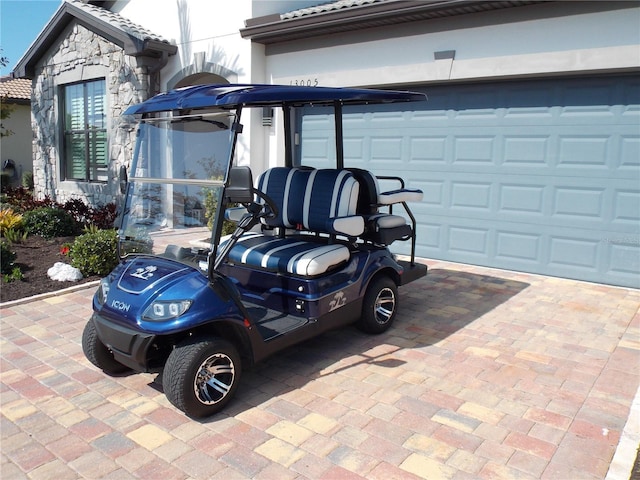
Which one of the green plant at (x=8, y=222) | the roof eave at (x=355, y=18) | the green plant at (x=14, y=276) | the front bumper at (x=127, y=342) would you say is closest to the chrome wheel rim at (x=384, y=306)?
the front bumper at (x=127, y=342)

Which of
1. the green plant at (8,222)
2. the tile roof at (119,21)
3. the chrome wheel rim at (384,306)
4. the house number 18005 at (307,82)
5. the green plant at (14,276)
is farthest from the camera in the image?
the tile roof at (119,21)

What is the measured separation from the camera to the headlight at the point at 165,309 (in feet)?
9.98

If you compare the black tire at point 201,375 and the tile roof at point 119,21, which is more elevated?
the tile roof at point 119,21

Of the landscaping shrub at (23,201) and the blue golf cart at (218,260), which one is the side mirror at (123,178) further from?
the landscaping shrub at (23,201)

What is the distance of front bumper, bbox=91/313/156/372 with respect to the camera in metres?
3.06

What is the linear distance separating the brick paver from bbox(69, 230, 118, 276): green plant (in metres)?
1.15

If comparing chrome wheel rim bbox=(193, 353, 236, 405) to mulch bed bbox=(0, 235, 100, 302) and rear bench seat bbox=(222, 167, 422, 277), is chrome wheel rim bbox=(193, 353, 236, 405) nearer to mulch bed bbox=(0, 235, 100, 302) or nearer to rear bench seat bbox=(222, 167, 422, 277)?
rear bench seat bbox=(222, 167, 422, 277)

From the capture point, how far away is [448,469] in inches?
105

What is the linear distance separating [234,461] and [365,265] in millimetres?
1972

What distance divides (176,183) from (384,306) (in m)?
2.03

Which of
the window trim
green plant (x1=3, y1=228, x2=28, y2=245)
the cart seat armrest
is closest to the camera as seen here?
the cart seat armrest

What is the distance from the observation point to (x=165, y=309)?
306 cm

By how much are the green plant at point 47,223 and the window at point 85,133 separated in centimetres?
282

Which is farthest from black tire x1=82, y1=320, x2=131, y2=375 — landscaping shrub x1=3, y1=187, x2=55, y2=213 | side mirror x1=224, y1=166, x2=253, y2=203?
landscaping shrub x1=3, y1=187, x2=55, y2=213
